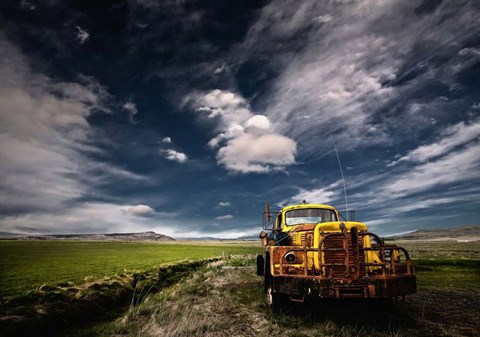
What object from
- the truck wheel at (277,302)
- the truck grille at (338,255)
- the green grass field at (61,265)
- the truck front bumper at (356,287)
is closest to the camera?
the truck front bumper at (356,287)

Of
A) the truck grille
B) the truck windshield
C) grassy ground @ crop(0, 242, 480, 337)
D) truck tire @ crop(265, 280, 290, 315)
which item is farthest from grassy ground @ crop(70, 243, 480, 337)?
the truck windshield

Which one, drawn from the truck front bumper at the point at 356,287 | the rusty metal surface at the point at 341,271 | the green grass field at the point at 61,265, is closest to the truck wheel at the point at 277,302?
the rusty metal surface at the point at 341,271

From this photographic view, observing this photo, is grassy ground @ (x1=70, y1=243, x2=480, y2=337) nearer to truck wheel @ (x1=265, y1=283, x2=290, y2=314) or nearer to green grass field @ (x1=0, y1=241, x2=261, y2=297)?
truck wheel @ (x1=265, y1=283, x2=290, y2=314)

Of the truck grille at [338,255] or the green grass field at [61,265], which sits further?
the green grass field at [61,265]

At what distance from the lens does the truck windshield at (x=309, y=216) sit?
9320 mm

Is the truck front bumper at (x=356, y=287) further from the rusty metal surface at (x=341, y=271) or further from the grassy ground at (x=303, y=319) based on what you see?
the grassy ground at (x=303, y=319)

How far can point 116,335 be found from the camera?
667 cm

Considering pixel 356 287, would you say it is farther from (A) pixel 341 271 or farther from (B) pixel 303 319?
(B) pixel 303 319

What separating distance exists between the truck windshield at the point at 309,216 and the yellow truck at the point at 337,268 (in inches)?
60.7

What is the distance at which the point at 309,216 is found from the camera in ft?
30.8

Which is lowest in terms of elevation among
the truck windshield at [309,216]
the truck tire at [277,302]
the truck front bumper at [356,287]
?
the truck tire at [277,302]

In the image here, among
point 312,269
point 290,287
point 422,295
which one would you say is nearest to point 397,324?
point 312,269

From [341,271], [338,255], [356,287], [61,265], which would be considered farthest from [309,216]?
[61,265]

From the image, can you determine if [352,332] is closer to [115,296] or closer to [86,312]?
[86,312]
